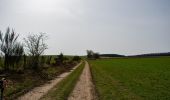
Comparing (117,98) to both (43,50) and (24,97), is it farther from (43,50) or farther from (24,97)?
(43,50)

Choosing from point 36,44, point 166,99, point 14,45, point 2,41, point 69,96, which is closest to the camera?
point 166,99

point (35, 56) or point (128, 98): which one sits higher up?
point (35, 56)

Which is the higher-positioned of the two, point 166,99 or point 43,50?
point 43,50

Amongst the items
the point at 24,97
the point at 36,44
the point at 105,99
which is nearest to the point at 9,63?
the point at 36,44

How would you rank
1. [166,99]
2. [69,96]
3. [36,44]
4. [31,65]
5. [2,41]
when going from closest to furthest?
Result: [166,99], [69,96], [2,41], [31,65], [36,44]

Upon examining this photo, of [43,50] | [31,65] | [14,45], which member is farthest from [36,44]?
[14,45]

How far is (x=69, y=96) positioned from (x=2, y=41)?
2062 cm

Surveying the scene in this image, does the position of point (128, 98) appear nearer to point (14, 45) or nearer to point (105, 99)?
point (105, 99)

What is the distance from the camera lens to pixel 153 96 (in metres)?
16.3

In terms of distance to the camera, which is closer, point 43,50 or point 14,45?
point 14,45

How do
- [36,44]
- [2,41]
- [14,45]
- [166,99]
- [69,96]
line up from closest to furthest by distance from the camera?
[166,99], [69,96], [2,41], [14,45], [36,44]

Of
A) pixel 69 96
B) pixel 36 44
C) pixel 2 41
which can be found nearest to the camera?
pixel 69 96

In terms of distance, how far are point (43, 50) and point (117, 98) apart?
3744 centimetres

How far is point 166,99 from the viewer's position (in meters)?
15.1
